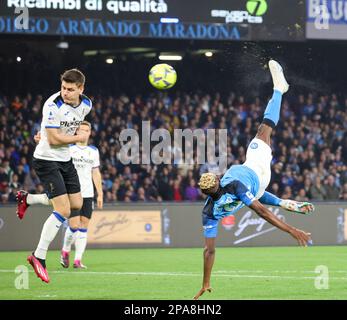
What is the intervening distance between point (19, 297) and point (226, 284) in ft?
9.07

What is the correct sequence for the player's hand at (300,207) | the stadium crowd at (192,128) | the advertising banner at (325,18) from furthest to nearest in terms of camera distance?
the stadium crowd at (192,128) → the advertising banner at (325,18) → the player's hand at (300,207)

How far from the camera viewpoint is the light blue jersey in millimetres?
9414

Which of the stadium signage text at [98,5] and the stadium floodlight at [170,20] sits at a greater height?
the stadium signage text at [98,5]

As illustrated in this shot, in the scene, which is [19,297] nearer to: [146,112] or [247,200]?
[247,200]

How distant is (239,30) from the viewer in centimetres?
2100

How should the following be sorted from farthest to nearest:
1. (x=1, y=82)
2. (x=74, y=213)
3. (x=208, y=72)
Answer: (x=208, y=72) → (x=1, y=82) → (x=74, y=213)

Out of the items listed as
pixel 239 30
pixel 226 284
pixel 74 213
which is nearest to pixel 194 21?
pixel 239 30

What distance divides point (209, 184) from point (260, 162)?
1.52 meters

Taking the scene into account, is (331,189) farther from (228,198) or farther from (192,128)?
(228,198)

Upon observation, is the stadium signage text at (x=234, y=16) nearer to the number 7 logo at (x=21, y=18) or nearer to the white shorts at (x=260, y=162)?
the number 7 logo at (x=21, y=18)

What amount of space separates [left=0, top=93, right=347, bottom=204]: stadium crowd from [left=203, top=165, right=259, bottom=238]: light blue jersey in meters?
11.2

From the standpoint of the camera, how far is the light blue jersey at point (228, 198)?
941 cm

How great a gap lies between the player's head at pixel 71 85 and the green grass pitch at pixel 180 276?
2.24m

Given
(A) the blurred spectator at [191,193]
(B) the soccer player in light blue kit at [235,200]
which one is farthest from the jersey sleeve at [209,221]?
(A) the blurred spectator at [191,193]
